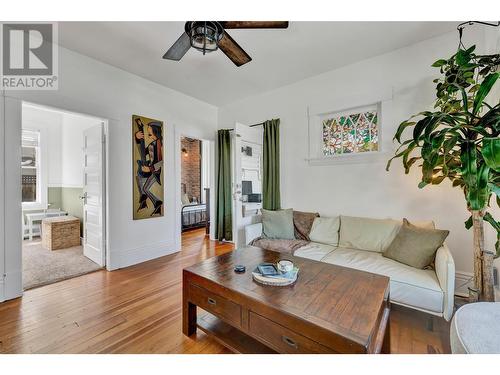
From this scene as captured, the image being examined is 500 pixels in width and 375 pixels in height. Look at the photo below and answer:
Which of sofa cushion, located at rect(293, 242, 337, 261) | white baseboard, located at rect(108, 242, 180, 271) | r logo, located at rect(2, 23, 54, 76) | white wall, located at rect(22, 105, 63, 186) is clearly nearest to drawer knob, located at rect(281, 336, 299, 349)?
sofa cushion, located at rect(293, 242, 337, 261)

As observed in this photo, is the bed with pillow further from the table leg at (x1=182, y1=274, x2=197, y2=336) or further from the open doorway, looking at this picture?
the table leg at (x1=182, y1=274, x2=197, y2=336)

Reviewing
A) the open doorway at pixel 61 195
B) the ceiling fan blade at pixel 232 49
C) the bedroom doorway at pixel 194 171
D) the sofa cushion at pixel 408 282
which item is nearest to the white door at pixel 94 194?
the open doorway at pixel 61 195

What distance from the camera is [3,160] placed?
2.16 meters

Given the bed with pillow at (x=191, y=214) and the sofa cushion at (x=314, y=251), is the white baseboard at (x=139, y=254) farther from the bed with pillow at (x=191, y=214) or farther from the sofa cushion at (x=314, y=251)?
the sofa cushion at (x=314, y=251)

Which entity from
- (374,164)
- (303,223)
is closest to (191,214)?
(303,223)

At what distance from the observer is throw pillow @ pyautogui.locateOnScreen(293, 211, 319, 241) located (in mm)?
2982

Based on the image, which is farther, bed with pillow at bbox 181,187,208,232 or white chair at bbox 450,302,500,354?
bed with pillow at bbox 181,187,208,232

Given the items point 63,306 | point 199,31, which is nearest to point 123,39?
point 199,31

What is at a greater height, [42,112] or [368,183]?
[42,112]

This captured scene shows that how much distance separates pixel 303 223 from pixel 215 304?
1.88m

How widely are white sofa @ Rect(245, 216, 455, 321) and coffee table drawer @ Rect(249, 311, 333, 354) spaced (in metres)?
1.18

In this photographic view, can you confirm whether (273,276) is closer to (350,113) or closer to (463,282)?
(463,282)

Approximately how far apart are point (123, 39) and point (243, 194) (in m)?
2.43
